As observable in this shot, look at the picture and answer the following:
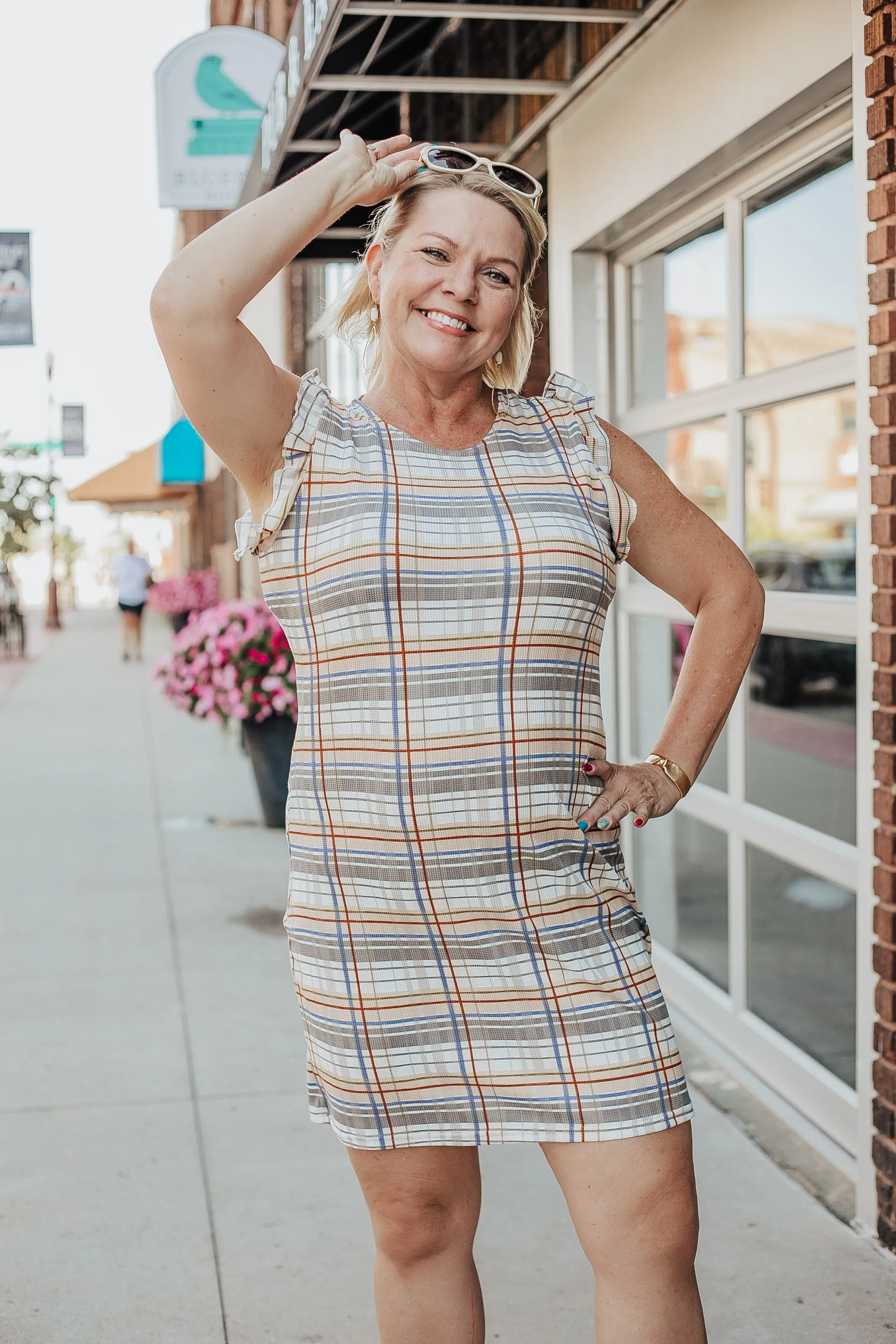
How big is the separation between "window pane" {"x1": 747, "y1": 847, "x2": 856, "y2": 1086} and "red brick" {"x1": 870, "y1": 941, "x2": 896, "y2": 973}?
1070mm

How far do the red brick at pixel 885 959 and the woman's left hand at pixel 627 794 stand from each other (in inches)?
38.6

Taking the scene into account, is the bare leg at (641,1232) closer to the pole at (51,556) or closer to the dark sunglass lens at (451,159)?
the dark sunglass lens at (451,159)

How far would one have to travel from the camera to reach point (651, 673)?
17.2ft

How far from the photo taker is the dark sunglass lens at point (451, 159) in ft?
6.59

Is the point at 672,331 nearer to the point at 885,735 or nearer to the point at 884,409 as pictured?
the point at 884,409

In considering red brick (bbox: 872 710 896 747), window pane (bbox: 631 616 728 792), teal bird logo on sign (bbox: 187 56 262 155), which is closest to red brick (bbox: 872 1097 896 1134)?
red brick (bbox: 872 710 896 747)

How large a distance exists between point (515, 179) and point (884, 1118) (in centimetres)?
207

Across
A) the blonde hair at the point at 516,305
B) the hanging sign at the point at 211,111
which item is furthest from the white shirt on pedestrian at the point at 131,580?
the blonde hair at the point at 516,305

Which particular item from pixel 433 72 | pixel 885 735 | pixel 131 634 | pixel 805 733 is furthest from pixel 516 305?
pixel 131 634

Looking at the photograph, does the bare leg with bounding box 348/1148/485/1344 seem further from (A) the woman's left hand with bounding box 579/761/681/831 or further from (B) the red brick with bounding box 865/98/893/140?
(B) the red brick with bounding box 865/98/893/140

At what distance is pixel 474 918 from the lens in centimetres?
191

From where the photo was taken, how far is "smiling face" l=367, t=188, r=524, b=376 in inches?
78.1

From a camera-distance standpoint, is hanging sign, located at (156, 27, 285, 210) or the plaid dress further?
hanging sign, located at (156, 27, 285, 210)

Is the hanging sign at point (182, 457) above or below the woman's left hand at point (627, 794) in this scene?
above
